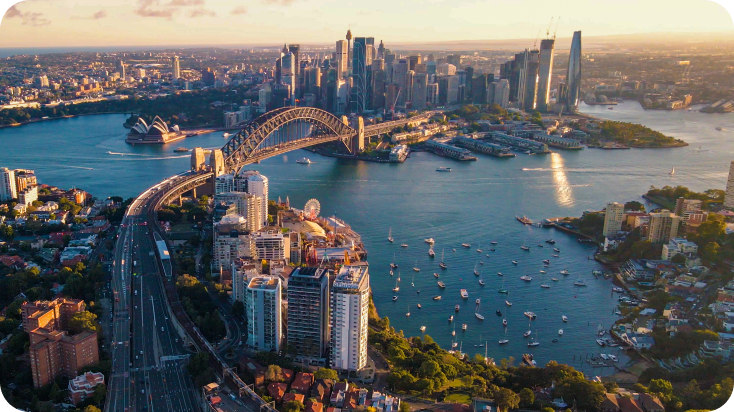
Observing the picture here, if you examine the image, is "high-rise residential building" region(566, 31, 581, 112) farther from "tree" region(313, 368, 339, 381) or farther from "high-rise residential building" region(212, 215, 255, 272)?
"tree" region(313, 368, 339, 381)

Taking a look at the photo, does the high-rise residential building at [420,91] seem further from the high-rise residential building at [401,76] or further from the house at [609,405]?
the house at [609,405]

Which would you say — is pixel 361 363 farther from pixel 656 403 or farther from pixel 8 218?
pixel 8 218

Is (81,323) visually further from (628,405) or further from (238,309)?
(628,405)

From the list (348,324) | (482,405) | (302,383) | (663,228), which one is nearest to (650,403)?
(482,405)

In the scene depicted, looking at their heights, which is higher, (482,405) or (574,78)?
(574,78)

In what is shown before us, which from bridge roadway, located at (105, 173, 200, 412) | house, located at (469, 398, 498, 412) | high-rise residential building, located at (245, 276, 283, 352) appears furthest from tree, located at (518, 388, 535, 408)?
bridge roadway, located at (105, 173, 200, 412)

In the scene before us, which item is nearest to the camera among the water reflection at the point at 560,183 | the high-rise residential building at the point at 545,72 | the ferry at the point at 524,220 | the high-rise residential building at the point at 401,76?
the ferry at the point at 524,220

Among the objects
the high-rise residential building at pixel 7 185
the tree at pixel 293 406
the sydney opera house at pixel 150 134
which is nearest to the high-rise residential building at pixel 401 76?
the sydney opera house at pixel 150 134

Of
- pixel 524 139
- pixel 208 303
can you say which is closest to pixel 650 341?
pixel 208 303
